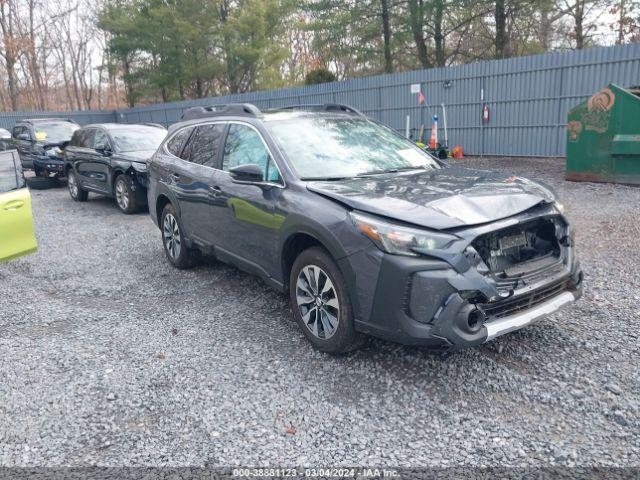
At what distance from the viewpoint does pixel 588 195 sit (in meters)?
8.88

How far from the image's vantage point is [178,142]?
5.92 m

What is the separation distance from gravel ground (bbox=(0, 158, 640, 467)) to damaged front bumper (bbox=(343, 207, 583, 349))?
434 millimetres

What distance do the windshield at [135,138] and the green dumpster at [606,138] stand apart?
317 inches

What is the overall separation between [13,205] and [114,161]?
478 centimetres

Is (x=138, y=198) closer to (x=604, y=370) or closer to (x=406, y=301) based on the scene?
(x=406, y=301)

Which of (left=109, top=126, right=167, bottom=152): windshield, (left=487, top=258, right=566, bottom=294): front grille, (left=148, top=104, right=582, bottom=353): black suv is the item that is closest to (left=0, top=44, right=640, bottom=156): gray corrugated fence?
(left=109, top=126, right=167, bottom=152): windshield

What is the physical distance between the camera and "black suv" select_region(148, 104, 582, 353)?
305 centimetres

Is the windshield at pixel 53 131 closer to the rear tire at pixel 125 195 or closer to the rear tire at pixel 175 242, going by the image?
the rear tire at pixel 125 195

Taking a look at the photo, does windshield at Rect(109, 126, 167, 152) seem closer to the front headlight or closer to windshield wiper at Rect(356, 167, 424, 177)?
the front headlight

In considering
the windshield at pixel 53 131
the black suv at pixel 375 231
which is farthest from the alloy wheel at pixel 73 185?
the black suv at pixel 375 231

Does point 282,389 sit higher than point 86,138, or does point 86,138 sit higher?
point 86,138

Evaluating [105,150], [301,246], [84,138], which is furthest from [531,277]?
[84,138]

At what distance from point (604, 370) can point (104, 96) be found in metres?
52.8

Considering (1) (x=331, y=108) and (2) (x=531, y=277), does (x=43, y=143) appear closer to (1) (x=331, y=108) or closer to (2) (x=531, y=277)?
(1) (x=331, y=108)
